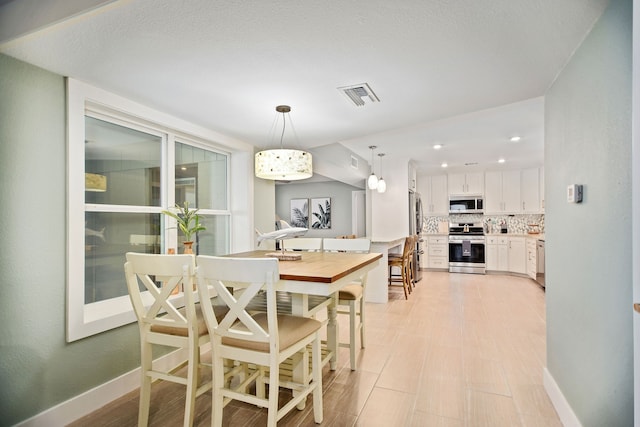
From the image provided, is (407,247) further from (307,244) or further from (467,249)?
(467,249)

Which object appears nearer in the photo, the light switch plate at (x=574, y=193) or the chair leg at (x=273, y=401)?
the chair leg at (x=273, y=401)

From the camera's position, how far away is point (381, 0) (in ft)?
4.69

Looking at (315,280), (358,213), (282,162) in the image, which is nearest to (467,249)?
(358,213)

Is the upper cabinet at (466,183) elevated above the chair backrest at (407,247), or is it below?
above

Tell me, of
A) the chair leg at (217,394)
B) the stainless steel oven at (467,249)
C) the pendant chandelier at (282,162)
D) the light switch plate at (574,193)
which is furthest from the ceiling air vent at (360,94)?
the stainless steel oven at (467,249)

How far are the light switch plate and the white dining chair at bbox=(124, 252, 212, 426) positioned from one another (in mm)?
2090

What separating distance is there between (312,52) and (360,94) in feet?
2.37

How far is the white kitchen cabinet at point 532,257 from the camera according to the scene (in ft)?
19.5

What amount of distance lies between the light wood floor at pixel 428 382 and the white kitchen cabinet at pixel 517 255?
290cm

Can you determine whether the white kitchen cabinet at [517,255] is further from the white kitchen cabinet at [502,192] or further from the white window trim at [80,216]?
the white window trim at [80,216]

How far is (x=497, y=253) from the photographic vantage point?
7.08 meters

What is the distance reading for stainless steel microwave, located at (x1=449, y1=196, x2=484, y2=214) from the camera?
24.2ft

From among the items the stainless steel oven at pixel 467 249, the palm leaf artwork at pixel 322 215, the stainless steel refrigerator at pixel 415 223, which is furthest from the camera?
the palm leaf artwork at pixel 322 215

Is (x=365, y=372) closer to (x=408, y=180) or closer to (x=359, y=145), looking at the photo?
(x=359, y=145)
